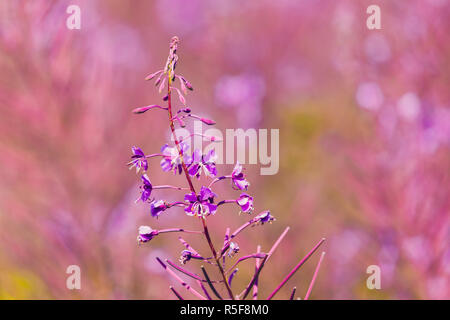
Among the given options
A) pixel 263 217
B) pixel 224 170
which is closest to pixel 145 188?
pixel 263 217

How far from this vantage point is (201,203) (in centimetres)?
99

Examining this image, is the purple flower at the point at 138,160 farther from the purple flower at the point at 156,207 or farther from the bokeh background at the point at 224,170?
the bokeh background at the point at 224,170

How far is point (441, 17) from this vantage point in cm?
270

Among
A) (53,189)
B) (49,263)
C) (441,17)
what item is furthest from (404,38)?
(49,263)

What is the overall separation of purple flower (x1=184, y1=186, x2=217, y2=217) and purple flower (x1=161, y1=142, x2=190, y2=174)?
2.7 inches

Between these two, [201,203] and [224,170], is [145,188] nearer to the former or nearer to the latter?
[201,203]

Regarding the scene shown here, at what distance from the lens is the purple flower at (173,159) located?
3.19ft

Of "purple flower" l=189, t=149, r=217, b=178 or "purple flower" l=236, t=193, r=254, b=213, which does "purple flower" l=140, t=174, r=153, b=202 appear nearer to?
"purple flower" l=189, t=149, r=217, b=178

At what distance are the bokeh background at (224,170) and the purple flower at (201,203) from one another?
1245 mm

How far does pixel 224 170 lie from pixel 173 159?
199 centimetres

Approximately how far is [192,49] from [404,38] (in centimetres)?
242

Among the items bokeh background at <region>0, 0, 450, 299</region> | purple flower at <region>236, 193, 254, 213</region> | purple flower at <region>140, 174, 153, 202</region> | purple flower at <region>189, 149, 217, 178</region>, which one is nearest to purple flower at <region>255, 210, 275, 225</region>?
purple flower at <region>236, 193, 254, 213</region>

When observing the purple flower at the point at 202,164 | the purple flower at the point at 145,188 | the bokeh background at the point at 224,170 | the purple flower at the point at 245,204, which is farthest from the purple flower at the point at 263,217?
the bokeh background at the point at 224,170

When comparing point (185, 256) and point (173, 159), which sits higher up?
point (173, 159)
